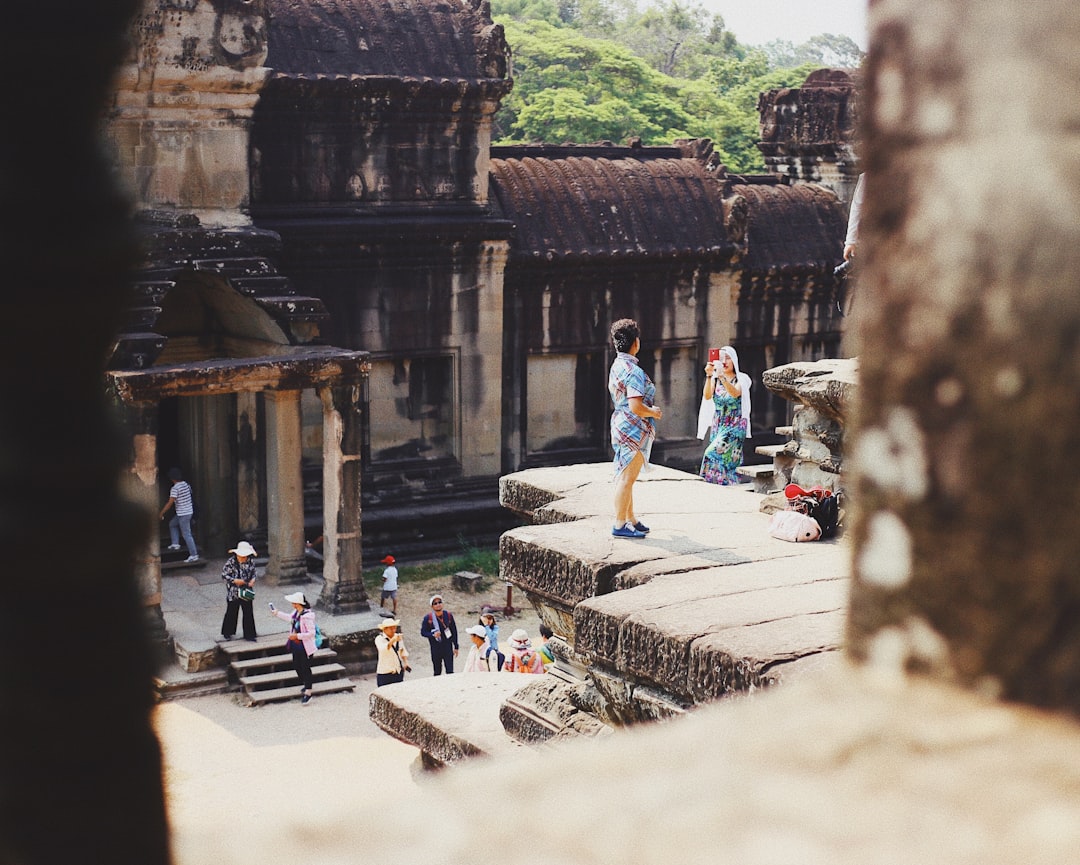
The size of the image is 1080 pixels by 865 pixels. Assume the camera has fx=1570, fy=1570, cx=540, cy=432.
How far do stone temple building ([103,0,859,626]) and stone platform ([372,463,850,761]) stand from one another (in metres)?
6.10

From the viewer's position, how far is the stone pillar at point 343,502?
1595cm

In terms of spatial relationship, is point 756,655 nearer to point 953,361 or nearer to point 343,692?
point 953,361

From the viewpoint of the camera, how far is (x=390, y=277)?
19.0m

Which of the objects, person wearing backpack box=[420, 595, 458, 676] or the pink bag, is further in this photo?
person wearing backpack box=[420, 595, 458, 676]

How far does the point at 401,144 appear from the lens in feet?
62.3

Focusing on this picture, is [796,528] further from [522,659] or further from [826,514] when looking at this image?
[522,659]

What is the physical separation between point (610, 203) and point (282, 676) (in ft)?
29.1

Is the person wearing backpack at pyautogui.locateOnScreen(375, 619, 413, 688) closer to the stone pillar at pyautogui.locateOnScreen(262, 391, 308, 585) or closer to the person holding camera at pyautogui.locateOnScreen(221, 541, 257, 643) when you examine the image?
the person holding camera at pyautogui.locateOnScreen(221, 541, 257, 643)

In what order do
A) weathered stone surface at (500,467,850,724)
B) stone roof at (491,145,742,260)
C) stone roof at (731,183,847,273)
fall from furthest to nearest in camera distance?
stone roof at (731,183,847,273)
stone roof at (491,145,742,260)
weathered stone surface at (500,467,850,724)

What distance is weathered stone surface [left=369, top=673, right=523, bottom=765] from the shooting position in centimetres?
859

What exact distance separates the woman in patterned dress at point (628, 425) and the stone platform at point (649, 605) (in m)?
0.16

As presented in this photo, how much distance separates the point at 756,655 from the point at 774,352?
1701cm

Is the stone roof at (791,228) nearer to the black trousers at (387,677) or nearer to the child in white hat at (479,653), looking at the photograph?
the child in white hat at (479,653)

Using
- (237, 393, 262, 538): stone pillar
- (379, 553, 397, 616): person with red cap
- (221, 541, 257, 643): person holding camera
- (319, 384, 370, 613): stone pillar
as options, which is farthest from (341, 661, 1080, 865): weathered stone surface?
(237, 393, 262, 538): stone pillar
